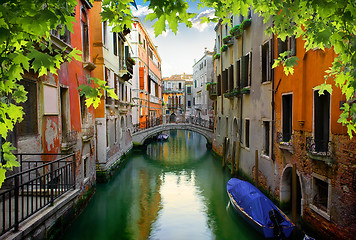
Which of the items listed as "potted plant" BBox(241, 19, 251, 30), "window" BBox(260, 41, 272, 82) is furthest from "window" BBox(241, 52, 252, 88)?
"window" BBox(260, 41, 272, 82)

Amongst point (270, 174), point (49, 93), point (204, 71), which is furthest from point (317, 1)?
point (204, 71)

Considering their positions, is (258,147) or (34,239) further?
(258,147)

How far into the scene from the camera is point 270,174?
9.84 m

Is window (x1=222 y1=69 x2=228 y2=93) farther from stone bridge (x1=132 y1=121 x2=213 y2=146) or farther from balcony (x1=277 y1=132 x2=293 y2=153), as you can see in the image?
balcony (x1=277 y1=132 x2=293 y2=153)

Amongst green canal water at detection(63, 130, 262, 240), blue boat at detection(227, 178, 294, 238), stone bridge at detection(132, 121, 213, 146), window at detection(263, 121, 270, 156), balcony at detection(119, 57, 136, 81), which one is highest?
balcony at detection(119, 57, 136, 81)

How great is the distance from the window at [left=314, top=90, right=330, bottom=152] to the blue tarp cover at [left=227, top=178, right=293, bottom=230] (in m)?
2.28

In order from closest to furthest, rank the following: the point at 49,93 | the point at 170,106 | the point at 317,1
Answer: the point at 317,1, the point at 49,93, the point at 170,106

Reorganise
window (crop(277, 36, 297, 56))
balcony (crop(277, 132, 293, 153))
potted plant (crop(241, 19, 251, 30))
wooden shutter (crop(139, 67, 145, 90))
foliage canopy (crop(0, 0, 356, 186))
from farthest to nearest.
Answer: wooden shutter (crop(139, 67, 145, 90)), potted plant (crop(241, 19, 251, 30)), balcony (crop(277, 132, 293, 153)), window (crop(277, 36, 297, 56)), foliage canopy (crop(0, 0, 356, 186))

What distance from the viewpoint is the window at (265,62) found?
9.92 m

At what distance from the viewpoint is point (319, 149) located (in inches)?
272

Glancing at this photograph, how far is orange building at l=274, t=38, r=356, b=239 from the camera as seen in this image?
593 centimetres

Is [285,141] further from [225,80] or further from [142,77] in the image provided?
[142,77]

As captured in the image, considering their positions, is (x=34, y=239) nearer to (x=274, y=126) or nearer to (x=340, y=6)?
(x=340, y=6)

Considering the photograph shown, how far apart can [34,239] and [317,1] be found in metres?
5.29
